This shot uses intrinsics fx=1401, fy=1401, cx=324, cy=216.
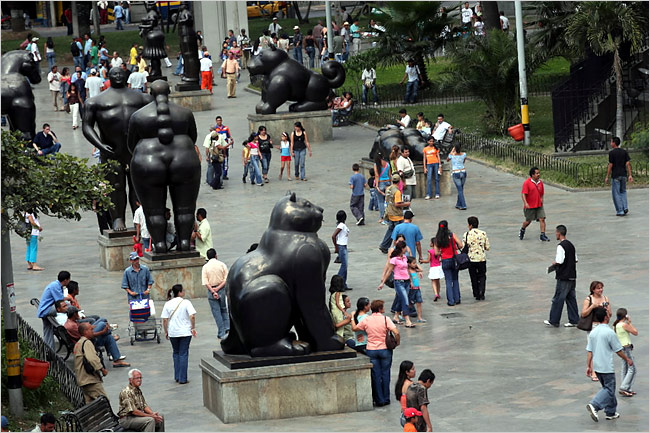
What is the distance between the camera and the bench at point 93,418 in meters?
14.1

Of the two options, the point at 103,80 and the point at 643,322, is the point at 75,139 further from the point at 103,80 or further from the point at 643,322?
the point at 643,322

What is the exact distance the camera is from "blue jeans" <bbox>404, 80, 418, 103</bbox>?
132 ft

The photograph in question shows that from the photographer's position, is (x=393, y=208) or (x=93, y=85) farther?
(x=93, y=85)

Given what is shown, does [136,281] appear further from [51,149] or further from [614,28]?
[614,28]

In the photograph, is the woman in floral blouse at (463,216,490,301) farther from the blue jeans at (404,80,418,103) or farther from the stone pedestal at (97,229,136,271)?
the blue jeans at (404,80,418,103)

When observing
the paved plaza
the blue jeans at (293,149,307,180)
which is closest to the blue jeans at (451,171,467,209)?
the paved plaza

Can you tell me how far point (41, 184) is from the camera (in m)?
15.8

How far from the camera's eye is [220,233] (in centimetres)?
2642

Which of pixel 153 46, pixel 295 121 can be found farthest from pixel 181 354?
pixel 153 46

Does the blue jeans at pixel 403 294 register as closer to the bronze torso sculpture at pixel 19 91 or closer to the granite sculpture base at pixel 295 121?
the bronze torso sculpture at pixel 19 91

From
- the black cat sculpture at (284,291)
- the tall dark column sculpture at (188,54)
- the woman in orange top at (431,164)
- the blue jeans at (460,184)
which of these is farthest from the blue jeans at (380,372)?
the tall dark column sculpture at (188,54)

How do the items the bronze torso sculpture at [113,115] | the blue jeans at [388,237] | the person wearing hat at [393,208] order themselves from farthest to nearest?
the blue jeans at [388,237], the person wearing hat at [393,208], the bronze torso sculpture at [113,115]

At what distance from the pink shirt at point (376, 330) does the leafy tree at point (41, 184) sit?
341 centimetres

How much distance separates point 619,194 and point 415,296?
7623 millimetres
